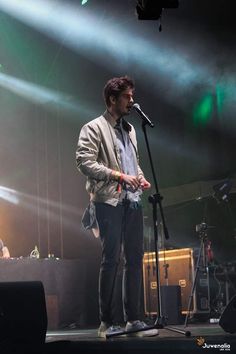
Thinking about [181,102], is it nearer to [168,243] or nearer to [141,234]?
[168,243]

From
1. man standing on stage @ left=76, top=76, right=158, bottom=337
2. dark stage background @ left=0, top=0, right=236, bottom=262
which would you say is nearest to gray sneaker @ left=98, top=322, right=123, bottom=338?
man standing on stage @ left=76, top=76, right=158, bottom=337

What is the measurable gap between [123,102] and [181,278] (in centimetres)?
386

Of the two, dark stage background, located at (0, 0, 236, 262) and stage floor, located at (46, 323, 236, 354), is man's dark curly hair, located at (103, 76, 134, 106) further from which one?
dark stage background, located at (0, 0, 236, 262)

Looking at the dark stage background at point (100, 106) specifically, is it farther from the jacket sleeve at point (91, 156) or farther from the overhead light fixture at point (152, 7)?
the jacket sleeve at point (91, 156)

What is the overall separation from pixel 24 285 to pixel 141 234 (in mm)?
1006

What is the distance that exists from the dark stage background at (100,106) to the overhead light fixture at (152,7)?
10.8 ft

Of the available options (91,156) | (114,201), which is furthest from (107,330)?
(91,156)

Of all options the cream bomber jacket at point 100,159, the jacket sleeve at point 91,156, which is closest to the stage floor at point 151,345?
the cream bomber jacket at point 100,159

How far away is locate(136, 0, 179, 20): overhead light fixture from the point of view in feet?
14.9

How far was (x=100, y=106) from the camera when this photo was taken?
8.07 m

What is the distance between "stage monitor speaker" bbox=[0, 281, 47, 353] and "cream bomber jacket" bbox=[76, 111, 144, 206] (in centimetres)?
88

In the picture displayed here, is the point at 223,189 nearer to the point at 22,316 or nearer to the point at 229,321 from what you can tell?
the point at 229,321

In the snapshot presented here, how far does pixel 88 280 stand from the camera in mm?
7055

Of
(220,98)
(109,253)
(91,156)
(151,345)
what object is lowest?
(151,345)
